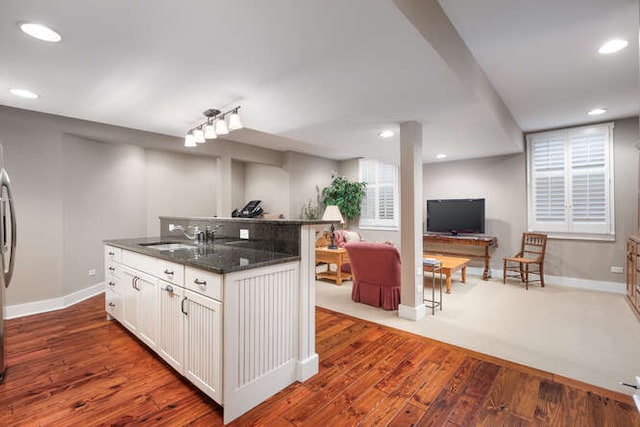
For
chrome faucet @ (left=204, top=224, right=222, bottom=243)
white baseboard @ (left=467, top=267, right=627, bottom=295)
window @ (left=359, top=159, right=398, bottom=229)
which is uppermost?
window @ (left=359, top=159, right=398, bottom=229)

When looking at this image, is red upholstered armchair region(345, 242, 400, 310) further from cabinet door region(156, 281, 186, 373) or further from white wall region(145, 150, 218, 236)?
white wall region(145, 150, 218, 236)

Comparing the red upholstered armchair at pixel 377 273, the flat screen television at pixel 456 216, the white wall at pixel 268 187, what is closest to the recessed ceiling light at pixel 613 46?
the red upholstered armchair at pixel 377 273

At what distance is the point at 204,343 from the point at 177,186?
480 centimetres

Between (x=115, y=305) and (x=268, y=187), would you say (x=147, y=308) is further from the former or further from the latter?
(x=268, y=187)

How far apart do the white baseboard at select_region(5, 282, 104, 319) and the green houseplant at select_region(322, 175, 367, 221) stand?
190 inches

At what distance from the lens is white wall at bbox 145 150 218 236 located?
18.2 feet

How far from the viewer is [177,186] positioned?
5.97 meters

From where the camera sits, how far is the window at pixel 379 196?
6969 mm

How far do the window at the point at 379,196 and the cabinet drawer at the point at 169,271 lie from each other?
Result: 5460 mm

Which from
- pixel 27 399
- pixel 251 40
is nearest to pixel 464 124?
pixel 251 40

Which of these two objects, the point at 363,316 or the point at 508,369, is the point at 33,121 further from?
the point at 508,369

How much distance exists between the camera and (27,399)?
1.96 m

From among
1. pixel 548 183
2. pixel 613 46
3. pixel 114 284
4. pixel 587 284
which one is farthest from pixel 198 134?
pixel 587 284

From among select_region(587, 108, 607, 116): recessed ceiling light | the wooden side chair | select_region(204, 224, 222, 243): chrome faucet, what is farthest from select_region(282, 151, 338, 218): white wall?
select_region(587, 108, 607, 116): recessed ceiling light
